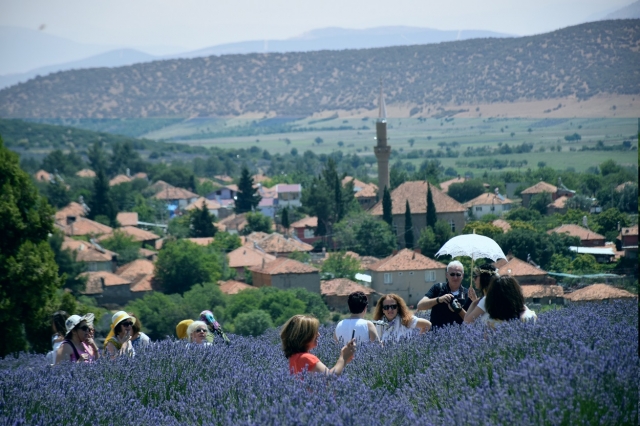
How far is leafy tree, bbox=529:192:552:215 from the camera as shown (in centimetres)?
9425

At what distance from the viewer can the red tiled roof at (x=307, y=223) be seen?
94.9m

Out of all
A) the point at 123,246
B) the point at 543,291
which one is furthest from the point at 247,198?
the point at 543,291

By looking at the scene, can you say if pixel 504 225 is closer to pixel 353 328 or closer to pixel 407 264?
pixel 407 264

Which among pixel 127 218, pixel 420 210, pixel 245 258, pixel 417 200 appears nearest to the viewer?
pixel 245 258

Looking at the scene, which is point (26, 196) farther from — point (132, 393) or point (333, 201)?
point (333, 201)

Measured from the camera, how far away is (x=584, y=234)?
68.3 metres

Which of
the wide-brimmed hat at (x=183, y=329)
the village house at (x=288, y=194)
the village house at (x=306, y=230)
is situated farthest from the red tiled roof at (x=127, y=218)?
the wide-brimmed hat at (x=183, y=329)

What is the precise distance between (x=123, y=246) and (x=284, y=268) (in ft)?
80.4

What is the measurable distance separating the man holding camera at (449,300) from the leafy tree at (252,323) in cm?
3803

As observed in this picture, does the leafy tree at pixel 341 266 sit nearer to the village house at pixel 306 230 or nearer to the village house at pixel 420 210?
the village house at pixel 420 210

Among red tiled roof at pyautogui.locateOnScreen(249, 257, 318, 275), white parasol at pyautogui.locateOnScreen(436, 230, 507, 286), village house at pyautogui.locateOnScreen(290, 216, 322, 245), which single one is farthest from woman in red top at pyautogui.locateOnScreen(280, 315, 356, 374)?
village house at pyautogui.locateOnScreen(290, 216, 322, 245)

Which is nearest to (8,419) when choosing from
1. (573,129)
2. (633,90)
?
(633,90)

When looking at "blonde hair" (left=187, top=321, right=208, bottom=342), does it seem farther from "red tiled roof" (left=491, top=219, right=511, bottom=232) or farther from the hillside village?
"red tiled roof" (left=491, top=219, right=511, bottom=232)

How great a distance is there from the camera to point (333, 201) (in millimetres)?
94000
